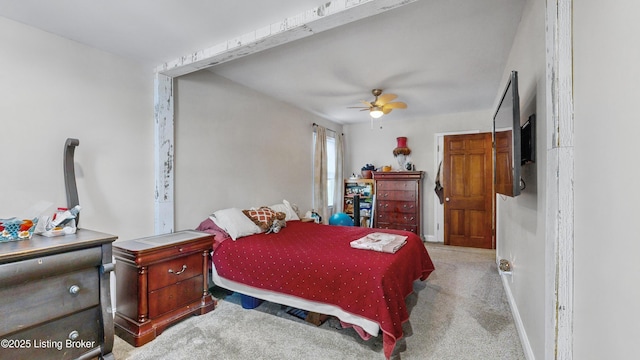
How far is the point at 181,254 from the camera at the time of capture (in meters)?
2.40

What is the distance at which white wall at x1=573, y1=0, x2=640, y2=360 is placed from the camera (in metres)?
0.81

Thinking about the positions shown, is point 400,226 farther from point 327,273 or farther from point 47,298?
point 47,298

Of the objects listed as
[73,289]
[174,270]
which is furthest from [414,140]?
[73,289]

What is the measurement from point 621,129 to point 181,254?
9.10 feet

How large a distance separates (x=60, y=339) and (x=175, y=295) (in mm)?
778

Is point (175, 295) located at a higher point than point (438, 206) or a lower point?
lower

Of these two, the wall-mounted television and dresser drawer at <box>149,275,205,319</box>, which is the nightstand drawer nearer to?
dresser drawer at <box>149,275,205,319</box>

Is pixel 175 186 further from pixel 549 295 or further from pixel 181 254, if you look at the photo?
pixel 549 295

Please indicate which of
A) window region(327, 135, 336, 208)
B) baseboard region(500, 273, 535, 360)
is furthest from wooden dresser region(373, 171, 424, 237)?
baseboard region(500, 273, 535, 360)

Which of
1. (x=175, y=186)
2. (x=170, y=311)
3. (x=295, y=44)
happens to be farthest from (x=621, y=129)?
(x=175, y=186)

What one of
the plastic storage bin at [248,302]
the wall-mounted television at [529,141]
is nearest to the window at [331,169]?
the plastic storage bin at [248,302]

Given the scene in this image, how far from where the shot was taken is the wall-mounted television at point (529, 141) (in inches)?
68.9

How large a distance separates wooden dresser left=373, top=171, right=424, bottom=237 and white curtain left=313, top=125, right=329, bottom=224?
41.9 inches

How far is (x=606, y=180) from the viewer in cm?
95
